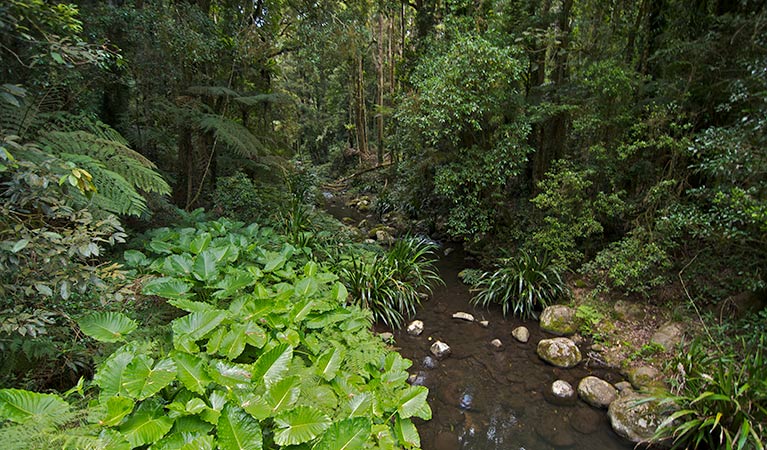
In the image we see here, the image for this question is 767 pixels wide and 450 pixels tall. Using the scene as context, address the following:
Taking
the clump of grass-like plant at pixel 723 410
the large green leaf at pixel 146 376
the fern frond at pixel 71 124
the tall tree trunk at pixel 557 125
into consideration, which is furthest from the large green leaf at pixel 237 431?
the tall tree trunk at pixel 557 125

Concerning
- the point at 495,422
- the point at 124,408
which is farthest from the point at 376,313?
the point at 124,408

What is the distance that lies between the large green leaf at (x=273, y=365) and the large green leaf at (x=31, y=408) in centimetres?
90

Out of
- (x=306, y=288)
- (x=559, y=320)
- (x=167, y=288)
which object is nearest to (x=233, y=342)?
(x=167, y=288)

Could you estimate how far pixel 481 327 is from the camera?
16.9ft

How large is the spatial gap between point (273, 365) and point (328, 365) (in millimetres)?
508

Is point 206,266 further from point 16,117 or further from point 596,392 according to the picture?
point 596,392

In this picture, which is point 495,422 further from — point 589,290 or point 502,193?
point 502,193

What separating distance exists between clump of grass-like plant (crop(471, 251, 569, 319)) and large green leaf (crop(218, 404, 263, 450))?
171 inches

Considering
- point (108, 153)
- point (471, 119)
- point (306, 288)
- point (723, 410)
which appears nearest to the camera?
point (108, 153)

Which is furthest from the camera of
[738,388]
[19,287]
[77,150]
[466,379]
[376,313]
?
[376,313]

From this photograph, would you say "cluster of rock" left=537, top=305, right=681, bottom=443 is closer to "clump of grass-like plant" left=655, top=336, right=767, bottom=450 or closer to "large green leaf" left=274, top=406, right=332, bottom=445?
"clump of grass-like plant" left=655, top=336, right=767, bottom=450

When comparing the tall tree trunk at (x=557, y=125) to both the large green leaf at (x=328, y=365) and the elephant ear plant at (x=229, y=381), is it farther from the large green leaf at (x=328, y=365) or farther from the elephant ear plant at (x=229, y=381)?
the large green leaf at (x=328, y=365)

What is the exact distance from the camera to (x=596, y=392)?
12.2 ft

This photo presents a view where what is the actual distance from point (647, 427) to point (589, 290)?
2397 mm
